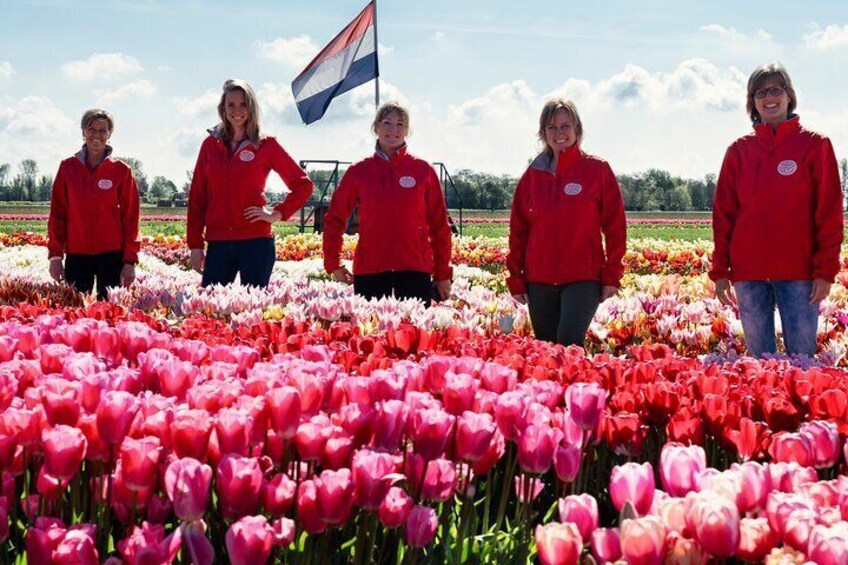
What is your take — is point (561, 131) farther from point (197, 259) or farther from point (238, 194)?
point (197, 259)

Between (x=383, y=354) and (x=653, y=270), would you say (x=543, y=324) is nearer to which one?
(x=383, y=354)

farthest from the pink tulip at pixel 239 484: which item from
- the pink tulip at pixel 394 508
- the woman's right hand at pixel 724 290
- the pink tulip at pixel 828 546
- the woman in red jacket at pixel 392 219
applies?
the woman in red jacket at pixel 392 219

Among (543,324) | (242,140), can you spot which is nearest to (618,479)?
(543,324)

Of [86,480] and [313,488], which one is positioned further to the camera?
[86,480]

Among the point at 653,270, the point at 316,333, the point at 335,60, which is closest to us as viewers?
the point at 316,333

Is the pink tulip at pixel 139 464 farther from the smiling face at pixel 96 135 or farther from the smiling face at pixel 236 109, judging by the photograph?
the smiling face at pixel 96 135

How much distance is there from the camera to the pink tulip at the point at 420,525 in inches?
71.2

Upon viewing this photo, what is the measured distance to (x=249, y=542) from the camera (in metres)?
1.61

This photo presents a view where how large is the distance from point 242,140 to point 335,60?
10.7m

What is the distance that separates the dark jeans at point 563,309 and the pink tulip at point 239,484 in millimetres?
3806

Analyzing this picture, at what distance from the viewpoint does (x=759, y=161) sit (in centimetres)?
536

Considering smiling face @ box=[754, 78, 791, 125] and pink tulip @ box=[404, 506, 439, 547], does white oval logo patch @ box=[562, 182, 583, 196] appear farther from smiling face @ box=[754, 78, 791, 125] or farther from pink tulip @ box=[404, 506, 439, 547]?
pink tulip @ box=[404, 506, 439, 547]

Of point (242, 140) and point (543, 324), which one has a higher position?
point (242, 140)

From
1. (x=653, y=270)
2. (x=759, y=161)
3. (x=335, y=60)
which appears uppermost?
(x=335, y=60)
